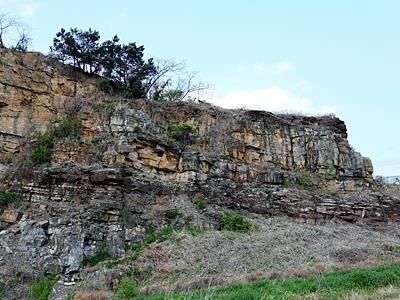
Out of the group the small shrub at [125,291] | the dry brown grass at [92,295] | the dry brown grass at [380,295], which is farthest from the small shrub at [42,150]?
the dry brown grass at [380,295]

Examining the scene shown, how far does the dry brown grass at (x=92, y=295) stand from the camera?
384 inches

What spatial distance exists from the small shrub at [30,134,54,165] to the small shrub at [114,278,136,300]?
6.40 meters

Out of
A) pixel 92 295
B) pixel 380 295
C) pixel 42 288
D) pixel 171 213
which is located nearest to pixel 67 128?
pixel 171 213

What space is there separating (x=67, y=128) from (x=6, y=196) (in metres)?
3.70

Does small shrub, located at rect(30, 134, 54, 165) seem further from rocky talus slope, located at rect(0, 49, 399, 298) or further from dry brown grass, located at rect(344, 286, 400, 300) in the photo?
dry brown grass, located at rect(344, 286, 400, 300)

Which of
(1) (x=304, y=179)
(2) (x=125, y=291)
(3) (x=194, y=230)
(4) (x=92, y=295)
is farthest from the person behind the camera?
(1) (x=304, y=179)

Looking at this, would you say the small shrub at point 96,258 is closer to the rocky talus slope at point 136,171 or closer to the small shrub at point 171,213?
the rocky talus slope at point 136,171

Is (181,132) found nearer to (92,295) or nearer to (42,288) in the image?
(42,288)

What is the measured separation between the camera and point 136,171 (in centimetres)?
1595

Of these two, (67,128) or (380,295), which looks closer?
(380,295)

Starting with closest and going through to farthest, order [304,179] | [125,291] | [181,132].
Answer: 1. [125,291]
2. [181,132]
3. [304,179]

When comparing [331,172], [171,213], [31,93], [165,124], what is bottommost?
[171,213]

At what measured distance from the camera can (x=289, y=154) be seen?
2069 centimetres

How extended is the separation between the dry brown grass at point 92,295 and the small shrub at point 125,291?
237mm
